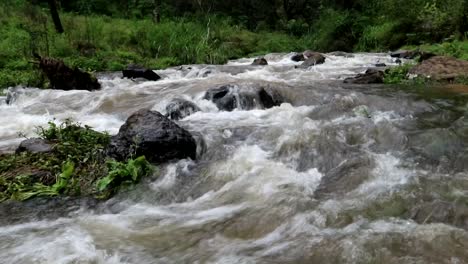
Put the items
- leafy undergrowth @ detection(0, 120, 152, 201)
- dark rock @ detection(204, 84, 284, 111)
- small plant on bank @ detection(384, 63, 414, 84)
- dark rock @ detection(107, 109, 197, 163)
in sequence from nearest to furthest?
1. leafy undergrowth @ detection(0, 120, 152, 201)
2. dark rock @ detection(107, 109, 197, 163)
3. dark rock @ detection(204, 84, 284, 111)
4. small plant on bank @ detection(384, 63, 414, 84)

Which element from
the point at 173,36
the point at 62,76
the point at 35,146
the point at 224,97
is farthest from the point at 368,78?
the point at 173,36

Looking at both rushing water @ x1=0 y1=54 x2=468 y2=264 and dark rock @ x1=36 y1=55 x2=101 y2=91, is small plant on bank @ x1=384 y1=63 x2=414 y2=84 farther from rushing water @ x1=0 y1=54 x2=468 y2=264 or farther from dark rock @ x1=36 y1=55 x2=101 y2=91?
dark rock @ x1=36 y1=55 x2=101 y2=91

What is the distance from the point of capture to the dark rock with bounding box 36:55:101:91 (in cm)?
1235

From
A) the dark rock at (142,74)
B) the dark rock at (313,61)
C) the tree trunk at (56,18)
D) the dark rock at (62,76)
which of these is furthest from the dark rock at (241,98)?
the tree trunk at (56,18)

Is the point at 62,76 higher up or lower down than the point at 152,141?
lower down

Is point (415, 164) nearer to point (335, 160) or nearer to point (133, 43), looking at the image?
point (335, 160)

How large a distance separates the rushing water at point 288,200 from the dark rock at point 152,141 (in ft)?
0.70

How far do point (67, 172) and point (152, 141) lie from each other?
1.16m

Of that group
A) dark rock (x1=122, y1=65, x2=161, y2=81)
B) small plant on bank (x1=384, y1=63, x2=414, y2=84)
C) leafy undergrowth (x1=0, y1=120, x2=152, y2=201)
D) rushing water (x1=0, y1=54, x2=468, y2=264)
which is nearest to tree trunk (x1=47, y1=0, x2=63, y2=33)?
dark rock (x1=122, y1=65, x2=161, y2=81)

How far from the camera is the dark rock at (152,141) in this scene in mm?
6211

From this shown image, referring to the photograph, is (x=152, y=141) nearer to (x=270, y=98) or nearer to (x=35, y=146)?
(x=35, y=146)

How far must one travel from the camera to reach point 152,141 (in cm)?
625

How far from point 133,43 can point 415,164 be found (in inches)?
655

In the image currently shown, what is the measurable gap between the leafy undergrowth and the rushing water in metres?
0.23
